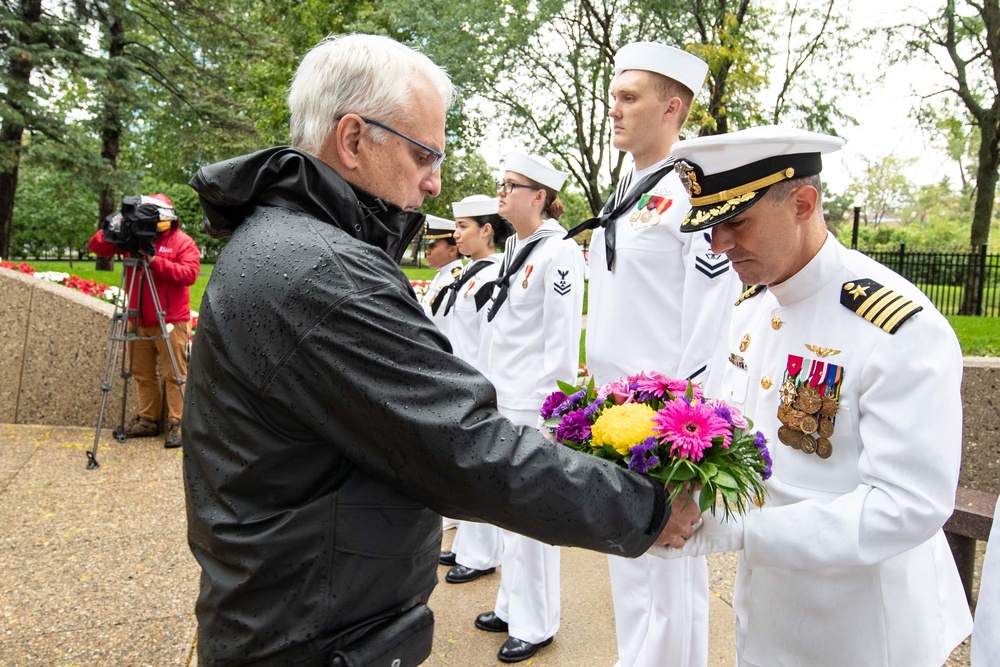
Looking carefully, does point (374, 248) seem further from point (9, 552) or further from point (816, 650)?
point (9, 552)

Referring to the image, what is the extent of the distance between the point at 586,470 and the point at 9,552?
4606 mm

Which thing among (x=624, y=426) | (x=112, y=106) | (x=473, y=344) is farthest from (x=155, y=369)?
(x=112, y=106)

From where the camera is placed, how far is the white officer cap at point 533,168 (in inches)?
191

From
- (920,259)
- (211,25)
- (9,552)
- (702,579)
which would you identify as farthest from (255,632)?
(920,259)

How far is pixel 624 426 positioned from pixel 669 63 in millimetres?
2236

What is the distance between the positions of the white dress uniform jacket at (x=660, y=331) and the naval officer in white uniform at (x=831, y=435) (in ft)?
2.81

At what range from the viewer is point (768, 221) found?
202 cm

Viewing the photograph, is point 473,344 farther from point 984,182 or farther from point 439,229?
point 984,182

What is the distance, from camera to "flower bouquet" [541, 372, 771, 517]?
5.74 ft

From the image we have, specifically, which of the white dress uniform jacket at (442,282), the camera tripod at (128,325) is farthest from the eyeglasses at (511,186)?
the camera tripod at (128,325)

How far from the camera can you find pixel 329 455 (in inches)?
61.7

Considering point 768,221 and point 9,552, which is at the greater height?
point 768,221

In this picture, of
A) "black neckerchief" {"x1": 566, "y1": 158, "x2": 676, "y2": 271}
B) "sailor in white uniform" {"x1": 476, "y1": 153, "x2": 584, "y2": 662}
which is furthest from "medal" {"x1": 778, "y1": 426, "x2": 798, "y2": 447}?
"sailor in white uniform" {"x1": 476, "y1": 153, "x2": 584, "y2": 662}

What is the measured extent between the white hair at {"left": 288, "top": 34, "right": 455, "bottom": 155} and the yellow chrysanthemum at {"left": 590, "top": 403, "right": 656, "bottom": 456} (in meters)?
0.89
